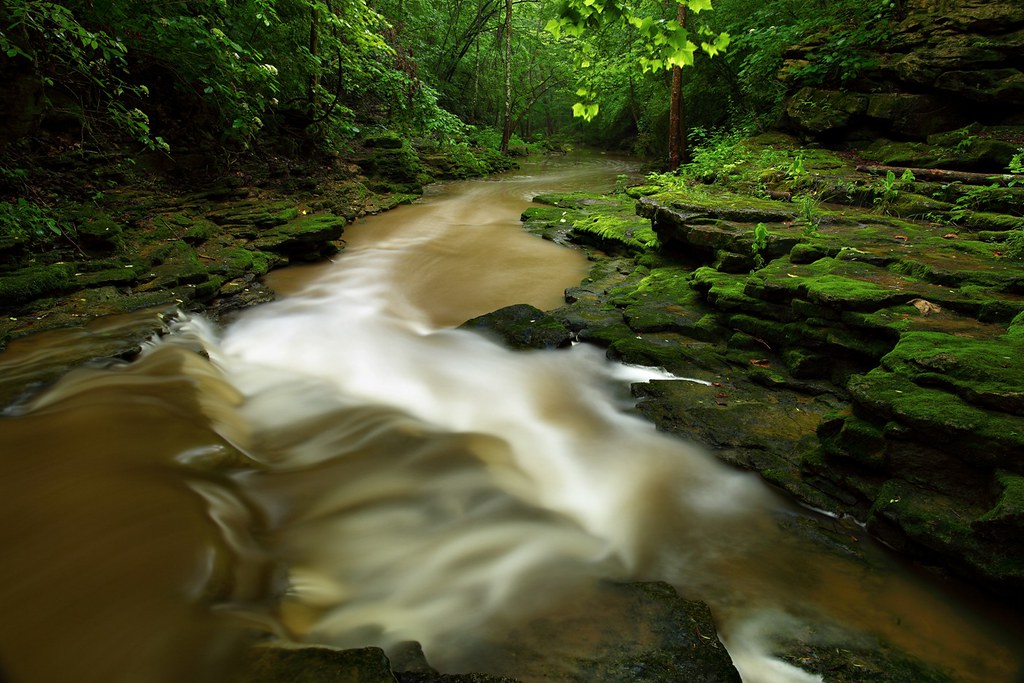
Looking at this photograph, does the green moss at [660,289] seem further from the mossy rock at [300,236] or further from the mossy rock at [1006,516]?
the mossy rock at [300,236]

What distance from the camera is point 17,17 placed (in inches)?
216

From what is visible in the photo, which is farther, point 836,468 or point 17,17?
point 17,17

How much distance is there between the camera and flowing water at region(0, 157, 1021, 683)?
219 centimetres

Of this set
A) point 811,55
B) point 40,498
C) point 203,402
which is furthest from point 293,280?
point 811,55

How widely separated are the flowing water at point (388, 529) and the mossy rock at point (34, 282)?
3.51ft

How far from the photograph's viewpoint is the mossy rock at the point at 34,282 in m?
5.16

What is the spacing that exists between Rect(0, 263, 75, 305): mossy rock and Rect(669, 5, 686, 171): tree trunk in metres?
13.1

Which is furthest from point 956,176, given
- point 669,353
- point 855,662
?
point 855,662

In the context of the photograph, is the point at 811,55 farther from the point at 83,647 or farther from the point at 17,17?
the point at 83,647

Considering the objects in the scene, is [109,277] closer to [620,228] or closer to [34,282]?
[34,282]

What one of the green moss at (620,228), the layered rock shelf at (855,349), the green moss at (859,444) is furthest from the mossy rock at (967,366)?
the green moss at (620,228)

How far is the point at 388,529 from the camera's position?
3143 millimetres

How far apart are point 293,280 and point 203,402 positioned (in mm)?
4151

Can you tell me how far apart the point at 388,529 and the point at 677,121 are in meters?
14.0
